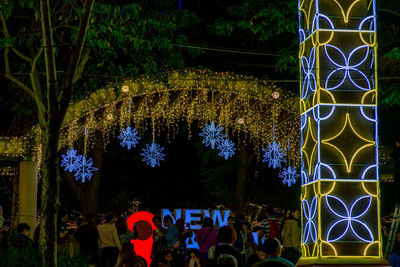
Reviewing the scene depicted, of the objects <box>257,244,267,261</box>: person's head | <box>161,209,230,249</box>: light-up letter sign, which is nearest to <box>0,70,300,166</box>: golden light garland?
<box>161,209,230,249</box>: light-up letter sign

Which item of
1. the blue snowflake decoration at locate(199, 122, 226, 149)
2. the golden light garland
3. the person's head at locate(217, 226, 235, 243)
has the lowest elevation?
the person's head at locate(217, 226, 235, 243)

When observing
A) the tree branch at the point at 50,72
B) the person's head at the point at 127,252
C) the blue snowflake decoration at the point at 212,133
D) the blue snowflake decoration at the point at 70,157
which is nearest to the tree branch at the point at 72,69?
the tree branch at the point at 50,72

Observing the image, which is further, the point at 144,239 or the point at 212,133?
the point at 212,133

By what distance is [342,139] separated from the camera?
10.3m

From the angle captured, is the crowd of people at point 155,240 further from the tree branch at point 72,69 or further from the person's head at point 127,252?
the tree branch at point 72,69

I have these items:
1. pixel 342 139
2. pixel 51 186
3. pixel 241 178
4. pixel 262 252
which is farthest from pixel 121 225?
pixel 241 178

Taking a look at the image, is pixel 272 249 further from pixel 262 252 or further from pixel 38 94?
pixel 38 94

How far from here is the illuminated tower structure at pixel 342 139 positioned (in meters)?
10.2

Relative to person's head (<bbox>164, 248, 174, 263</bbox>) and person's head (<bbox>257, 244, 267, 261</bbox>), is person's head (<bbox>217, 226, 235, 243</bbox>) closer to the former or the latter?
person's head (<bbox>257, 244, 267, 261</bbox>)

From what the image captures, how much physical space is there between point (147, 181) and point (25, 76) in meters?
15.7

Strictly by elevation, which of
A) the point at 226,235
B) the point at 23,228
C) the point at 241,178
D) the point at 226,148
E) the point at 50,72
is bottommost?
the point at 226,235

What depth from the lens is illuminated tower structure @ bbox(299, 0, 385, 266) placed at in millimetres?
10156

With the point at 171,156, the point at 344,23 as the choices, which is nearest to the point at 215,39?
the point at 171,156

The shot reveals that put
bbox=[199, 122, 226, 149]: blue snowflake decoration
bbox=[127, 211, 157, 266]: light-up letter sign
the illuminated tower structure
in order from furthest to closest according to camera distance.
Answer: bbox=[199, 122, 226, 149]: blue snowflake decoration, bbox=[127, 211, 157, 266]: light-up letter sign, the illuminated tower structure
